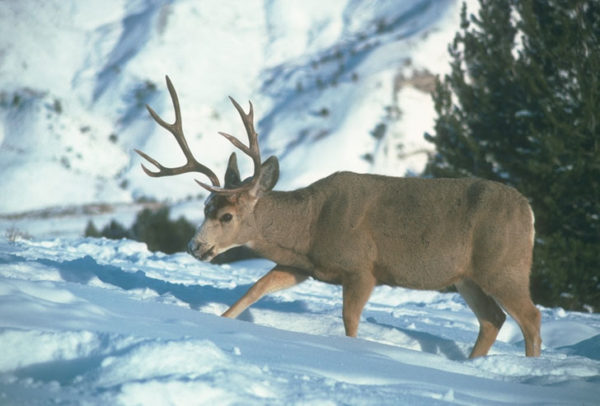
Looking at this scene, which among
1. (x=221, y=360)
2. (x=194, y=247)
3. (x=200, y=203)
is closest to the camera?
(x=221, y=360)

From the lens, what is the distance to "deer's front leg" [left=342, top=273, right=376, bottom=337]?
5.77 m

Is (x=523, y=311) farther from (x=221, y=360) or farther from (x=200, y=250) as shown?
(x=221, y=360)

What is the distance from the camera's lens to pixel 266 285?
6148 millimetres

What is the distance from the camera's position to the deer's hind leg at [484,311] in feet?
20.4

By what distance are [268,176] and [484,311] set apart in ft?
7.34

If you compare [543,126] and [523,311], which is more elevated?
[543,126]

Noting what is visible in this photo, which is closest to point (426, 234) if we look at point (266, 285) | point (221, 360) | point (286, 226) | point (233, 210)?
point (286, 226)

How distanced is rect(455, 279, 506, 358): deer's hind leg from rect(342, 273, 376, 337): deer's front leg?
35.3 inches

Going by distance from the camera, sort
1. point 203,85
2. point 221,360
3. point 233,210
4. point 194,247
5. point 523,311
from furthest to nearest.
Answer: point 203,85
point 233,210
point 194,247
point 523,311
point 221,360

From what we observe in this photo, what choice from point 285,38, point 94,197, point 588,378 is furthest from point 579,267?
point 285,38

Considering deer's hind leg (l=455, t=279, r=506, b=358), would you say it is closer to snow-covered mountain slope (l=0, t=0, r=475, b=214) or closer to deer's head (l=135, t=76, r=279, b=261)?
deer's head (l=135, t=76, r=279, b=261)

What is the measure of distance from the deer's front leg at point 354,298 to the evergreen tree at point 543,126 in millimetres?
7551

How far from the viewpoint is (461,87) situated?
1527 cm

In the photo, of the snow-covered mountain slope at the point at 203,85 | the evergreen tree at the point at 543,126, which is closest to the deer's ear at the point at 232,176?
the evergreen tree at the point at 543,126
